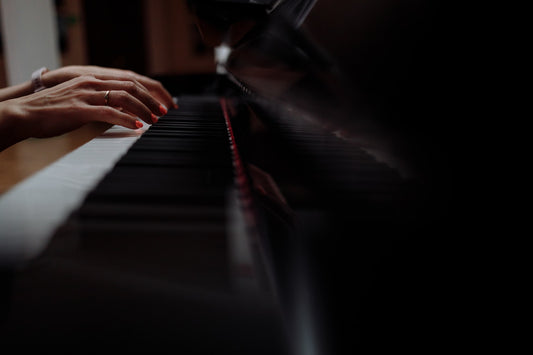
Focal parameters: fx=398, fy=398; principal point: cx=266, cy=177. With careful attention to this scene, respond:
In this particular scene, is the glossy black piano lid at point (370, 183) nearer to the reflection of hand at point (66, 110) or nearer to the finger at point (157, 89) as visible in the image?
the reflection of hand at point (66, 110)

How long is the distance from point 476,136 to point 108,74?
1065mm

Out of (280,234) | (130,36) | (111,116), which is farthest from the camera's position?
(130,36)

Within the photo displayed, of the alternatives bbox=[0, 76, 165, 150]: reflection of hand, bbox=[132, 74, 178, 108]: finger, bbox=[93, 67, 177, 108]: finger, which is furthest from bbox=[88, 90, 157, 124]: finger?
bbox=[132, 74, 178, 108]: finger

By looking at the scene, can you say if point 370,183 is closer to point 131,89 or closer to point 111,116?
point 111,116

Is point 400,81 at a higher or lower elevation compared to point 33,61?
lower

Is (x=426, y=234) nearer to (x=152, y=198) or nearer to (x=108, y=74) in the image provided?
(x=152, y=198)

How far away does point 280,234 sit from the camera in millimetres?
307

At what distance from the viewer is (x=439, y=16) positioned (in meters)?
0.29

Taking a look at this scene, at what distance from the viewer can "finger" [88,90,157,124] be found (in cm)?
84

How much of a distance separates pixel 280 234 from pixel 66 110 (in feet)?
2.20

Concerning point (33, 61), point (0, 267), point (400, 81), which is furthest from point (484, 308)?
point (33, 61)

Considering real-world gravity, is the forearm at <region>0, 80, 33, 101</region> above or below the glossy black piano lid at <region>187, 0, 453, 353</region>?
above

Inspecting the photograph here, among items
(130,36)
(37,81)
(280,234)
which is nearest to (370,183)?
(280,234)

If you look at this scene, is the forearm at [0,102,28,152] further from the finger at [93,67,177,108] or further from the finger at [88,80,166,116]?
the finger at [93,67,177,108]
